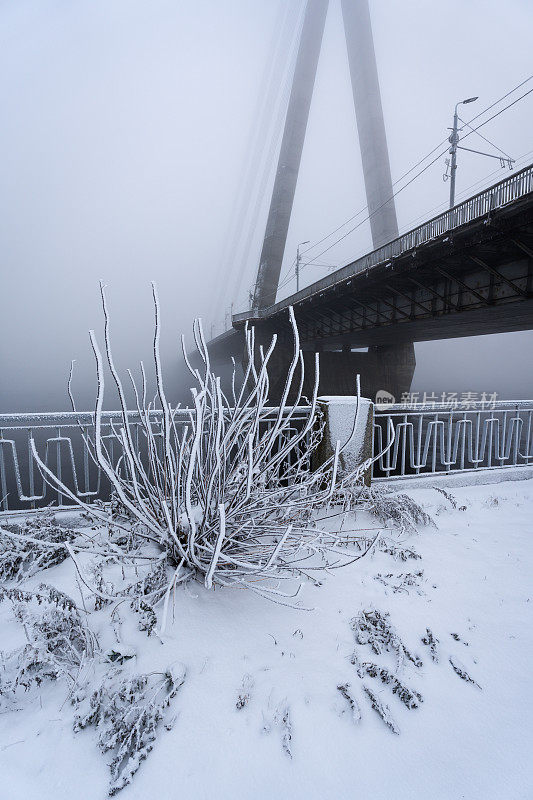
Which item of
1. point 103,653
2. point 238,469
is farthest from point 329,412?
point 103,653

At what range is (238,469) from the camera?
117 inches

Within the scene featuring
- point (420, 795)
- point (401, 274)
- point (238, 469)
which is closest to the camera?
point (420, 795)

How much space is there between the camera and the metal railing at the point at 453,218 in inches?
406

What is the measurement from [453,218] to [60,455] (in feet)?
46.8

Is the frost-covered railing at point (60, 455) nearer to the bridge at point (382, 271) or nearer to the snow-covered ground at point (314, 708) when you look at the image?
the snow-covered ground at point (314, 708)

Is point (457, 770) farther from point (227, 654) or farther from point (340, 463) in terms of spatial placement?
point (340, 463)

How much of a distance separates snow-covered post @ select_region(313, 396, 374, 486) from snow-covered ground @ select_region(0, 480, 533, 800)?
78.6 inches

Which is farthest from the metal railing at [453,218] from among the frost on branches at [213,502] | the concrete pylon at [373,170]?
the frost on branches at [213,502]

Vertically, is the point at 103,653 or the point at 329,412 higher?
the point at 329,412

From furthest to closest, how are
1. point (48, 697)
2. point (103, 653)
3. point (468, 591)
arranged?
1. point (468, 591)
2. point (103, 653)
3. point (48, 697)

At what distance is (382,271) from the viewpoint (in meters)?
16.0

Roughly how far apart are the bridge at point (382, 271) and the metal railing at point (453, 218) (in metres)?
0.04

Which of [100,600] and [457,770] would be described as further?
[100,600]

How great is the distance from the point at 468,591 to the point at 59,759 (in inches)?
102
